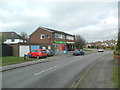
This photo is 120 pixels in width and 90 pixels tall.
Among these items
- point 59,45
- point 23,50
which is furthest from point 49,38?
point 23,50

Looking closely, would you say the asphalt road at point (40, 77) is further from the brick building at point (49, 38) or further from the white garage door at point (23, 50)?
the brick building at point (49, 38)

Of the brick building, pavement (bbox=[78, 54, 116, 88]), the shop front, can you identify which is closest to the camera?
pavement (bbox=[78, 54, 116, 88])

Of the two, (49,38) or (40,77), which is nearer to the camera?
(40,77)

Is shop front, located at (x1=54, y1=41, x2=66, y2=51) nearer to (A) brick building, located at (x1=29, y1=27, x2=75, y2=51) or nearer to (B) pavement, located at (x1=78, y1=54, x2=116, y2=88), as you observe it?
(A) brick building, located at (x1=29, y1=27, x2=75, y2=51)

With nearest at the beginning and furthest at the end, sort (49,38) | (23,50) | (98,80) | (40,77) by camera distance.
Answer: (98,80), (40,77), (23,50), (49,38)

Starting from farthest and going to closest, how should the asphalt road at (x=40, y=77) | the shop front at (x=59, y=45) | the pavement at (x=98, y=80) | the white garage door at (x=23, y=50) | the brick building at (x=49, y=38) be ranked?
the shop front at (x=59, y=45) → the brick building at (x=49, y=38) → the white garage door at (x=23, y=50) → the asphalt road at (x=40, y=77) → the pavement at (x=98, y=80)

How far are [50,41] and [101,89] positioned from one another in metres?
35.0

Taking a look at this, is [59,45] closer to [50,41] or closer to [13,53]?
[50,41]

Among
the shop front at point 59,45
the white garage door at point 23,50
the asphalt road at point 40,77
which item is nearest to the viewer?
the asphalt road at point 40,77

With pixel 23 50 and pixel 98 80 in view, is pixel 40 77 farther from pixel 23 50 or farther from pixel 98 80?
pixel 23 50

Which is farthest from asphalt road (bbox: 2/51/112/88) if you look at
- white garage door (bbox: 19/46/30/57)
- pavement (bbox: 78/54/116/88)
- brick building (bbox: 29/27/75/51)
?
brick building (bbox: 29/27/75/51)

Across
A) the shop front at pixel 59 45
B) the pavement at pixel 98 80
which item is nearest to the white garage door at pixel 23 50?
the shop front at pixel 59 45

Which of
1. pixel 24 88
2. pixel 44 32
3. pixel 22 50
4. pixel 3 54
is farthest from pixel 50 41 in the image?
pixel 24 88

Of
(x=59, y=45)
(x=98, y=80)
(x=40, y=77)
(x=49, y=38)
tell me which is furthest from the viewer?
(x=59, y=45)
